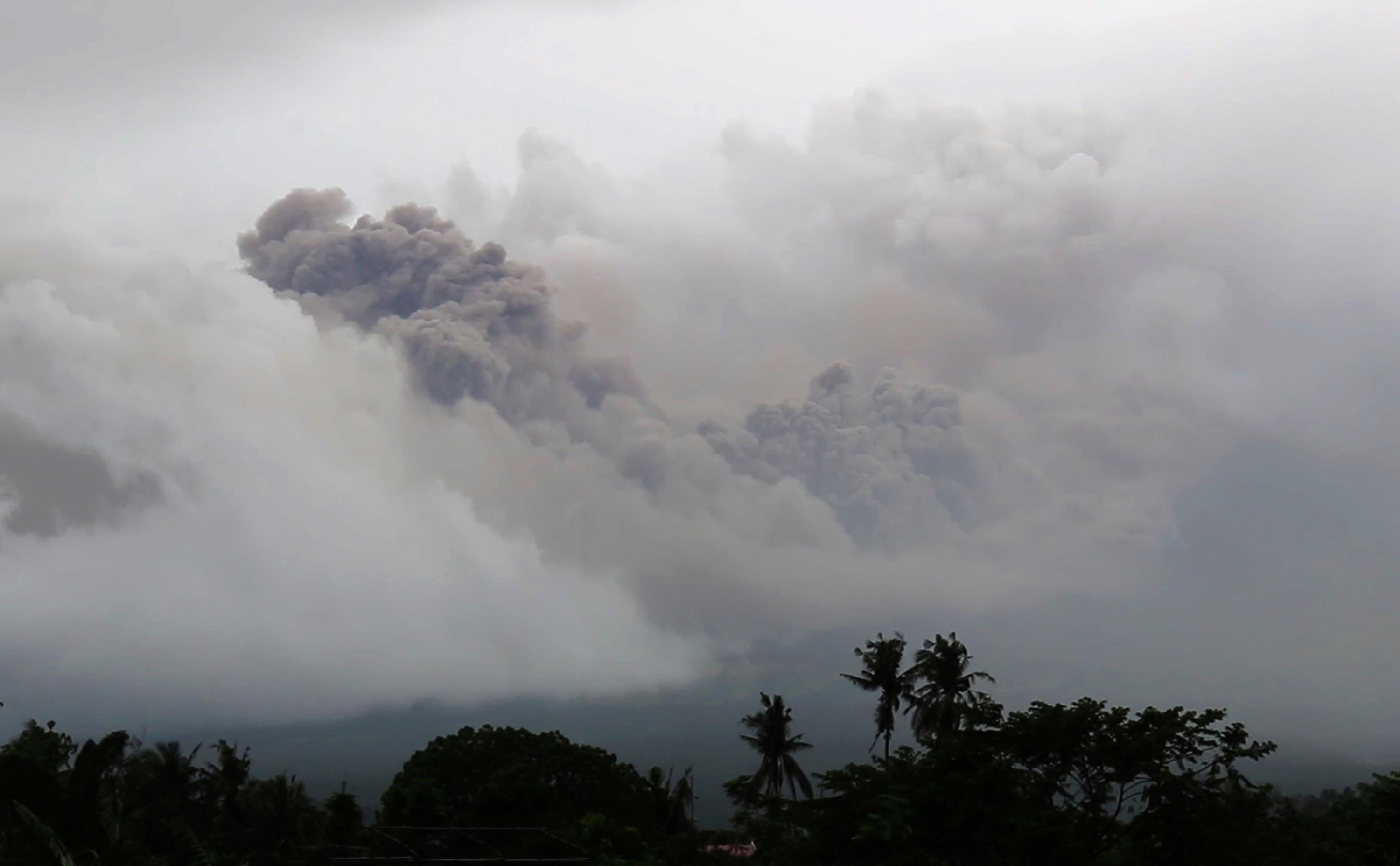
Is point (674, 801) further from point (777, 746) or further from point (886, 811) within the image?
point (886, 811)

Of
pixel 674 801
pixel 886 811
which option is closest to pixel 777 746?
pixel 674 801

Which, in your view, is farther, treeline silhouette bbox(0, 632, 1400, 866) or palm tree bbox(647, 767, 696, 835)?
palm tree bbox(647, 767, 696, 835)

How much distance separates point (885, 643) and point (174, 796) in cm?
5167

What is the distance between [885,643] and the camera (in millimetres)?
74812

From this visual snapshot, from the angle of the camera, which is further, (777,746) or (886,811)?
(777,746)

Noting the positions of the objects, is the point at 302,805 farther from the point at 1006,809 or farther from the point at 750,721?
the point at 1006,809

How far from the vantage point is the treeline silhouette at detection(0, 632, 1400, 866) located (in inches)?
1298

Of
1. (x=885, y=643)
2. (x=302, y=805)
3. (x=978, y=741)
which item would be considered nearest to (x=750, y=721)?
(x=885, y=643)

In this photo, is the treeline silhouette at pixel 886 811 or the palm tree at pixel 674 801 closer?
the treeline silhouette at pixel 886 811

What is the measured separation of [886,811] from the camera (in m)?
37.0

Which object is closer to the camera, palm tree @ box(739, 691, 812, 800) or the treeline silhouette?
the treeline silhouette

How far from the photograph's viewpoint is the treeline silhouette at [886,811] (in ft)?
108

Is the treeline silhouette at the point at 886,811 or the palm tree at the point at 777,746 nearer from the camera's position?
the treeline silhouette at the point at 886,811

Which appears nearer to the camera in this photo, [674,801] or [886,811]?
[886,811]
